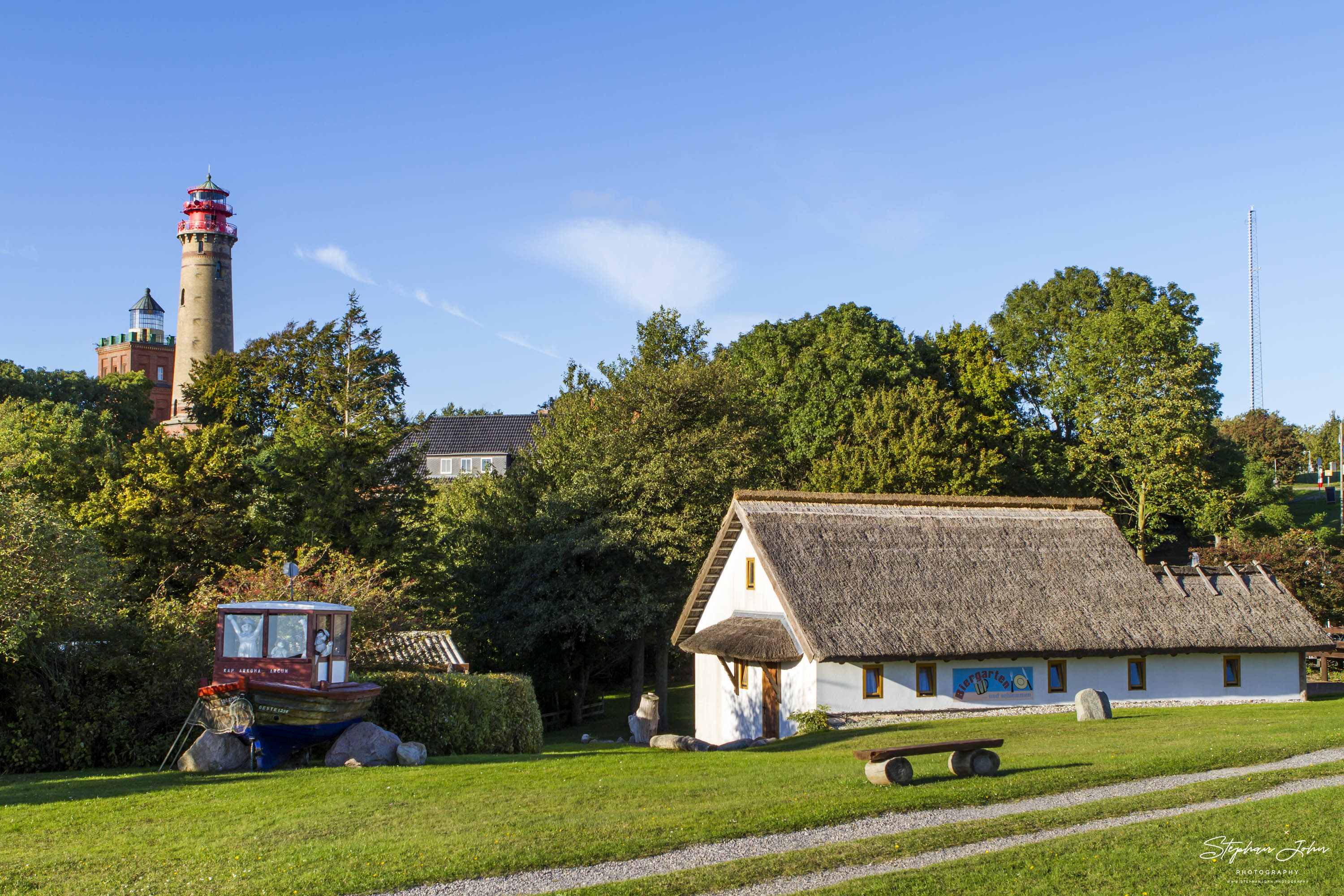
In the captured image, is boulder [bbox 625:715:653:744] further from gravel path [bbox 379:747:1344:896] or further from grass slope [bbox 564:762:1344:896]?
grass slope [bbox 564:762:1344:896]

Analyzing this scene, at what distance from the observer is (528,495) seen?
4219cm

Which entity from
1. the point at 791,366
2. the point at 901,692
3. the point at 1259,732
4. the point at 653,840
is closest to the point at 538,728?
the point at 901,692

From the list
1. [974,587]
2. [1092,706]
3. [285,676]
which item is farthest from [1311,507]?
[285,676]

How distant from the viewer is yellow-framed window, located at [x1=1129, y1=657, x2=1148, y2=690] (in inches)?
1169

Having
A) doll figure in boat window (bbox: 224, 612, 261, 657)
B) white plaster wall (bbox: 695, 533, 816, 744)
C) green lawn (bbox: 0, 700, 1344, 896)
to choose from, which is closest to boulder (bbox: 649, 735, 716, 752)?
green lawn (bbox: 0, 700, 1344, 896)

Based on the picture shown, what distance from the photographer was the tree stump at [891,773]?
1566 cm

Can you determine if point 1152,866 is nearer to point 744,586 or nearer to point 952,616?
point 952,616

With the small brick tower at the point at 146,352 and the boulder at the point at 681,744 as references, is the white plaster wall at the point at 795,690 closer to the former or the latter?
the boulder at the point at 681,744

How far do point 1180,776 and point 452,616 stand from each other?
25344mm

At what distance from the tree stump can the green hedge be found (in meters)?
10.6

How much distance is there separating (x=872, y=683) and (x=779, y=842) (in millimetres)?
15203

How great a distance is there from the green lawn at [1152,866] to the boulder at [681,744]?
11.0m

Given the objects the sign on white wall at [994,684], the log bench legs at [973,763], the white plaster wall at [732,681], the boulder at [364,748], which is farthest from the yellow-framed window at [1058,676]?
the boulder at [364,748]

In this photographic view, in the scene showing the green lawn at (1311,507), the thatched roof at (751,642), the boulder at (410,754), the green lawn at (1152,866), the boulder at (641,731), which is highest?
the green lawn at (1311,507)
